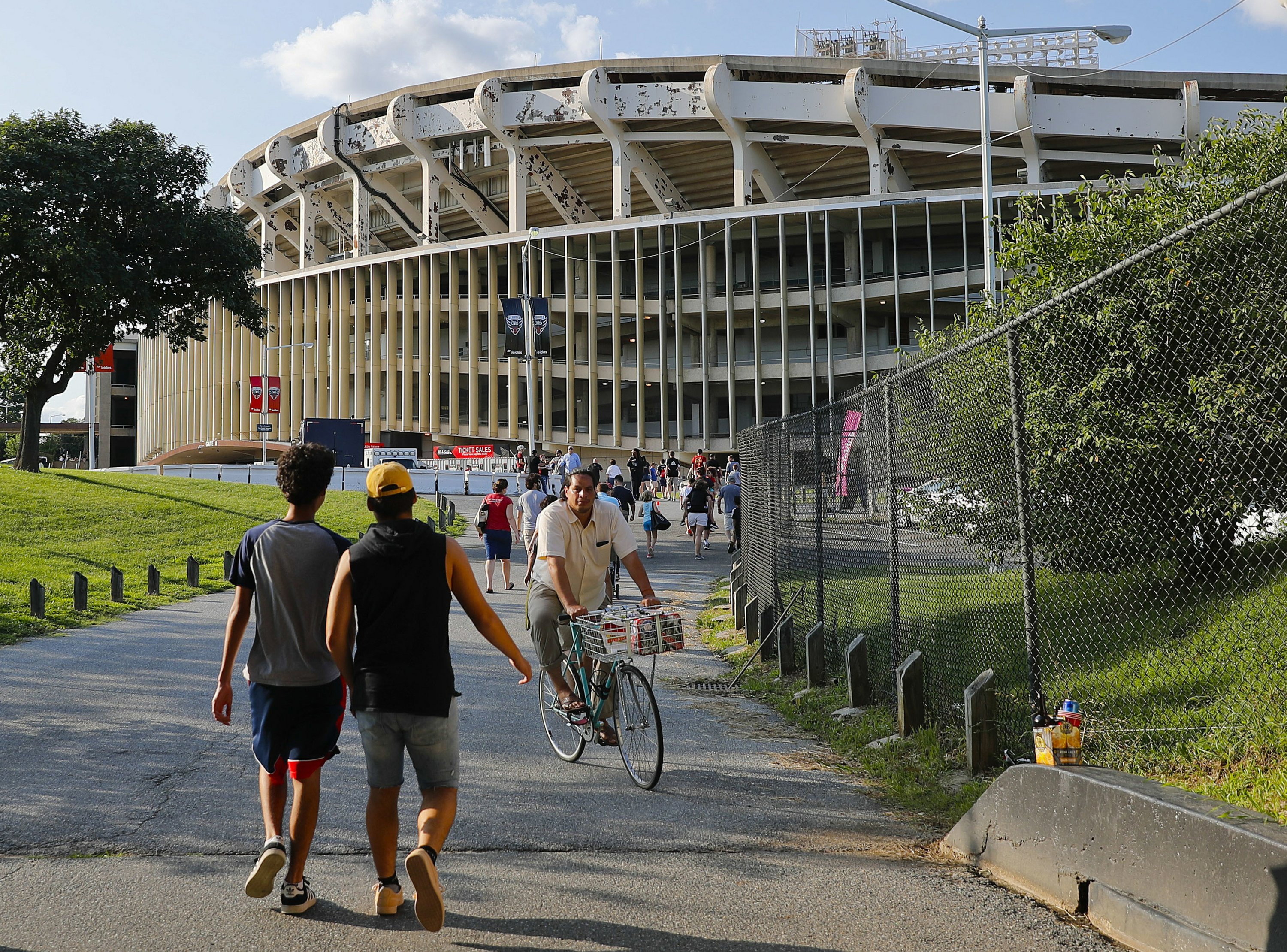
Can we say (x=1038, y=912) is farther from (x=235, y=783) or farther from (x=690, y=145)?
(x=690, y=145)

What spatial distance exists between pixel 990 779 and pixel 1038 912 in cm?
170

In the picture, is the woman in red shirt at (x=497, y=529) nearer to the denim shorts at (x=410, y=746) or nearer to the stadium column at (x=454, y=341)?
the denim shorts at (x=410, y=746)

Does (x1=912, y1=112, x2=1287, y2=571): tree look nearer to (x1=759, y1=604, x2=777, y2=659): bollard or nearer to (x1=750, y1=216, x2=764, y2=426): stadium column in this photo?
(x1=759, y1=604, x2=777, y2=659): bollard

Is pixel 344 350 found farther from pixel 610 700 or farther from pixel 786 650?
pixel 610 700

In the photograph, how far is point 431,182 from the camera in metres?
60.5

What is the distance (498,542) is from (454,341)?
46501 mm

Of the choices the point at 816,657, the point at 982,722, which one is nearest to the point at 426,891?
the point at 982,722

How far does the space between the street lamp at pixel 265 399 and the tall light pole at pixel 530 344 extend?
13.6 metres

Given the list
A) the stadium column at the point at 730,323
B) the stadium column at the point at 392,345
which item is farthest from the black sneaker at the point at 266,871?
the stadium column at the point at 392,345

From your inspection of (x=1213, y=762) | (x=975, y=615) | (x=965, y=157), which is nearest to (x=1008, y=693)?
(x=975, y=615)

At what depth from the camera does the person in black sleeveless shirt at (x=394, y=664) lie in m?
4.04

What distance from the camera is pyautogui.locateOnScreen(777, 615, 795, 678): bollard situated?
382 inches

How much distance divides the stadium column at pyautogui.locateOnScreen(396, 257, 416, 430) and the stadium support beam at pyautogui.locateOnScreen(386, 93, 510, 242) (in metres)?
2.28

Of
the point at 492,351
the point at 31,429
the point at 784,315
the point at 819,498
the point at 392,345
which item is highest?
the point at 392,345
